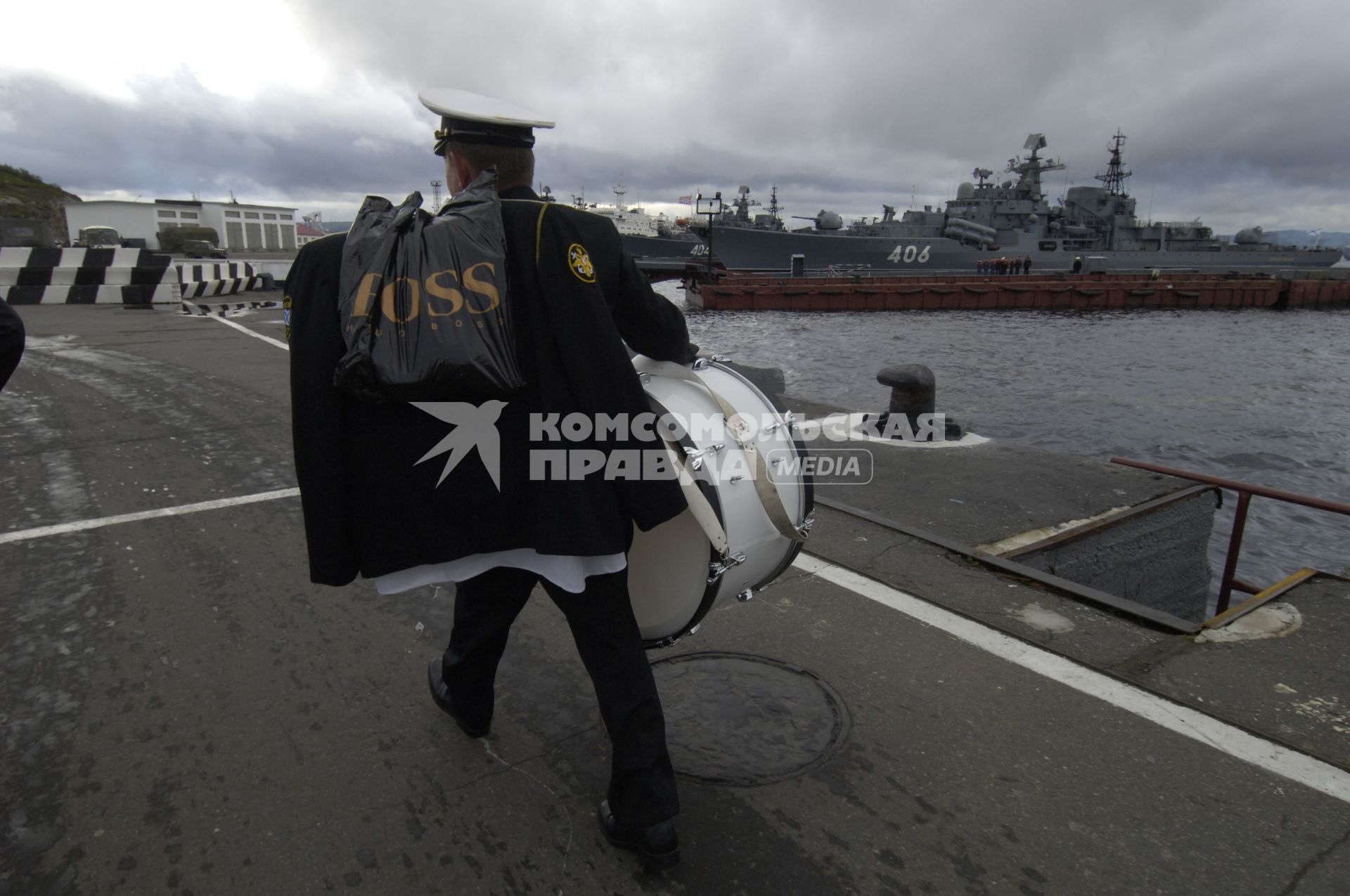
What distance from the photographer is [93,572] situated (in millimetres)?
3826

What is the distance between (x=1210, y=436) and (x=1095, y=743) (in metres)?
15.7

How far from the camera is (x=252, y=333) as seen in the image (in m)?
12.2

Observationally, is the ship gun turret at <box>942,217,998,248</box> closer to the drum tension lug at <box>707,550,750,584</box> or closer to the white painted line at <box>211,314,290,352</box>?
the white painted line at <box>211,314,290,352</box>

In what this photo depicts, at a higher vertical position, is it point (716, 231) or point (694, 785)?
point (716, 231)

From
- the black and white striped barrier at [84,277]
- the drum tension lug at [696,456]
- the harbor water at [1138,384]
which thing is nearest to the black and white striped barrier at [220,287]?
the black and white striped barrier at [84,277]

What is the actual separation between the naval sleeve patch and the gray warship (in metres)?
56.0

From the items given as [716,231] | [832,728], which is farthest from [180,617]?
[716,231]

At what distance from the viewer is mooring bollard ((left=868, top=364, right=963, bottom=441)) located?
6879 mm

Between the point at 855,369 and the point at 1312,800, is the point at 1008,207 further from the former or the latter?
the point at 1312,800

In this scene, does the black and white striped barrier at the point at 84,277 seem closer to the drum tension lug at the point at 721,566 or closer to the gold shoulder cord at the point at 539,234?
the gold shoulder cord at the point at 539,234

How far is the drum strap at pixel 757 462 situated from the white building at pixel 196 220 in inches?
1844

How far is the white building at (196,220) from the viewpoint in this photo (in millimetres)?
42812

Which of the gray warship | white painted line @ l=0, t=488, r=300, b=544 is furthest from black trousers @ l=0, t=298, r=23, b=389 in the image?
the gray warship

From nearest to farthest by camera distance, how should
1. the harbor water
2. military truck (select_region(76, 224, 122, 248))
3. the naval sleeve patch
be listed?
the naval sleeve patch < the harbor water < military truck (select_region(76, 224, 122, 248))
